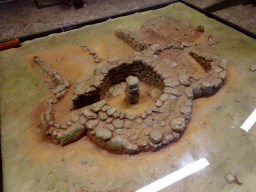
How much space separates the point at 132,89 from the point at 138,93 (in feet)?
0.89

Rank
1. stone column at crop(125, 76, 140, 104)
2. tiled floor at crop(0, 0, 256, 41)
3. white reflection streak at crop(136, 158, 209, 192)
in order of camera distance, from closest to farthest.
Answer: white reflection streak at crop(136, 158, 209, 192)
stone column at crop(125, 76, 140, 104)
tiled floor at crop(0, 0, 256, 41)

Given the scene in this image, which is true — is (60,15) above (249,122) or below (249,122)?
above

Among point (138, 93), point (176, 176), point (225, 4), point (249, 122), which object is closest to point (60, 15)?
point (138, 93)

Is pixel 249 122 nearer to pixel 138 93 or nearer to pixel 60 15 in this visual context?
pixel 138 93

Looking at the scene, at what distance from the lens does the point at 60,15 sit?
344 inches

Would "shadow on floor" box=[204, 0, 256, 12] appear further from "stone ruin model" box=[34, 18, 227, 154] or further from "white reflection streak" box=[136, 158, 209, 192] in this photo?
"white reflection streak" box=[136, 158, 209, 192]

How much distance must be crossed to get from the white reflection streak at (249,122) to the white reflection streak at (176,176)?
1.36m

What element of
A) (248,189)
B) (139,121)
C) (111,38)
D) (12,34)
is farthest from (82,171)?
(12,34)

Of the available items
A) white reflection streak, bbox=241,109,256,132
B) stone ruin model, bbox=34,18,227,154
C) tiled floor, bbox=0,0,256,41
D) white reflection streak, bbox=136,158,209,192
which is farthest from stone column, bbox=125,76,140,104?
tiled floor, bbox=0,0,256,41

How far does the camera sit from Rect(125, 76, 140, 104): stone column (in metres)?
4.23

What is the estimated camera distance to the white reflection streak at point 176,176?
3.45 m

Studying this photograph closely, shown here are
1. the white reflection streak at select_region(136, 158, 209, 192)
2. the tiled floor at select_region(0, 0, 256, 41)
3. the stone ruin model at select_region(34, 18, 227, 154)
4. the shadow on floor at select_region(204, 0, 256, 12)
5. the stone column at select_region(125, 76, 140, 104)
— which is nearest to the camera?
the white reflection streak at select_region(136, 158, 209, 192)

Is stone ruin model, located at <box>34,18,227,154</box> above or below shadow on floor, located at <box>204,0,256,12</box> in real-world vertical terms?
below

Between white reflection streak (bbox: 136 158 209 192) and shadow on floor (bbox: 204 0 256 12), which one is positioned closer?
white reflection streak (bbox: 136 158 209 192)
